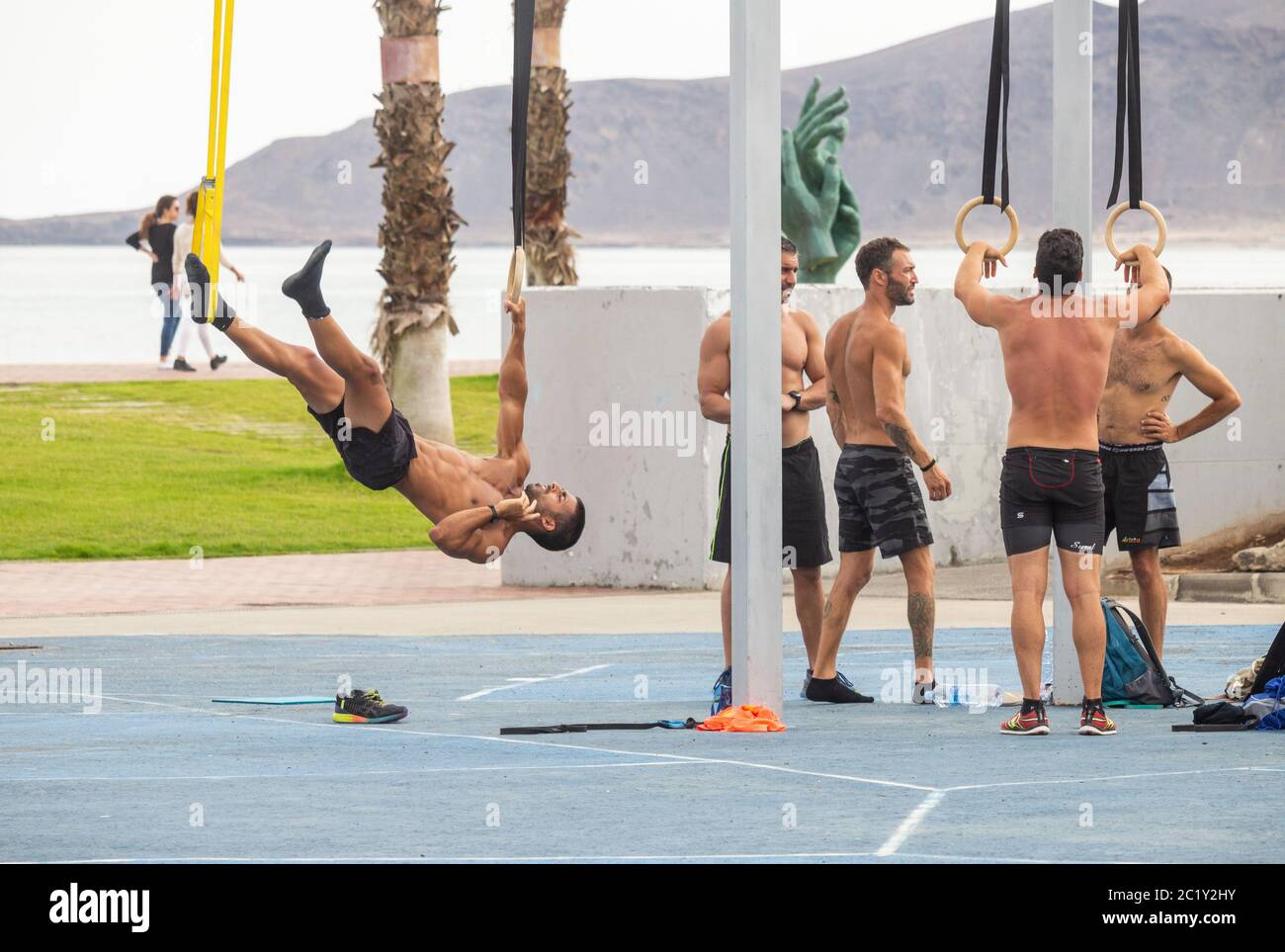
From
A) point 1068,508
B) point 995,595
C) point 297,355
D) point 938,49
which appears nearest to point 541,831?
point 297,355

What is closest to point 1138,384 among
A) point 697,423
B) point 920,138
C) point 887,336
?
point 887,336

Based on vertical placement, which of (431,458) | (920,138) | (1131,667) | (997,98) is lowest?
(1131,667)

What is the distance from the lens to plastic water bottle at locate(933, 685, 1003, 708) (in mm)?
11047

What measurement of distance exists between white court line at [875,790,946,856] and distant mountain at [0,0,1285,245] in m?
133

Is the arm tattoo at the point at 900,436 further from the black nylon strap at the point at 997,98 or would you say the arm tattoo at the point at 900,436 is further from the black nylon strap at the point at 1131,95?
the black nylon strap at the point at 1131,95

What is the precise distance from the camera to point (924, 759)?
30.6ft

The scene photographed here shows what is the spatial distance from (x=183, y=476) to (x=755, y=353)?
17.4 metres

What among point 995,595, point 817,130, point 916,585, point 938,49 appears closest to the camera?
point 916,585

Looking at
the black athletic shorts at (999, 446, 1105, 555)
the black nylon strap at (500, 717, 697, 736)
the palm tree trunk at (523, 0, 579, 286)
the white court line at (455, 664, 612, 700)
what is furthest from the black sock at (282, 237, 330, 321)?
the palm tree trunk at (523, 0, 579, 286)

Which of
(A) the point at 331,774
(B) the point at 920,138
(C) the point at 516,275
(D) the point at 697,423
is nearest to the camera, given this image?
(C) the point at 516,275

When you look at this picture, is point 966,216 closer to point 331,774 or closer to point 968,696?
point 968,696

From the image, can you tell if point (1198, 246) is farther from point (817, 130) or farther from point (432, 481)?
point (432, 481)

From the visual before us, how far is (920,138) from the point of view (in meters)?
155
